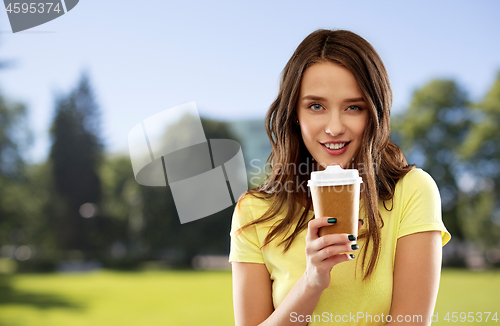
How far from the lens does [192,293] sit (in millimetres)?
20719

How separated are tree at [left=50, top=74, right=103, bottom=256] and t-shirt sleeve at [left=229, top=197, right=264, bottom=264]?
21604mm

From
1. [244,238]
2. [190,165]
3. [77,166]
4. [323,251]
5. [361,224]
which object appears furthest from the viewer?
[77,166]

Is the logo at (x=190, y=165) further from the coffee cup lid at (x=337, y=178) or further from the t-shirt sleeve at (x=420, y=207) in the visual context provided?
the coffee cup lid at (x=337, y=178)

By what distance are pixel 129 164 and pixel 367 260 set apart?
73.3 ft

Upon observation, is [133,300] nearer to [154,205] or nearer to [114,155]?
[154,205]

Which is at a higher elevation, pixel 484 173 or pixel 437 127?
pixel 437 127

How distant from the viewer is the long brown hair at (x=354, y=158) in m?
1.34

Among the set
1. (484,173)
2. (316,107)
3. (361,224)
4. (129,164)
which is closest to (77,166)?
(129,164)

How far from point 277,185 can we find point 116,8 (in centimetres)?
2547

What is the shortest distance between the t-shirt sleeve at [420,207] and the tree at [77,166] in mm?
22010

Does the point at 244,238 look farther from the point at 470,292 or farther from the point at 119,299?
the point at 119,299

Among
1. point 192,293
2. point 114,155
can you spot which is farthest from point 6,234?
point 192,293

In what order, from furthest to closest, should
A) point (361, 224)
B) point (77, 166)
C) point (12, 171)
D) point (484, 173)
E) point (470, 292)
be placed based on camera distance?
point (77, 166)
point (12, 171)
point (484, 173)
point (470, 292)
point (361, 224)

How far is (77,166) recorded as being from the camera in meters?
22.3
